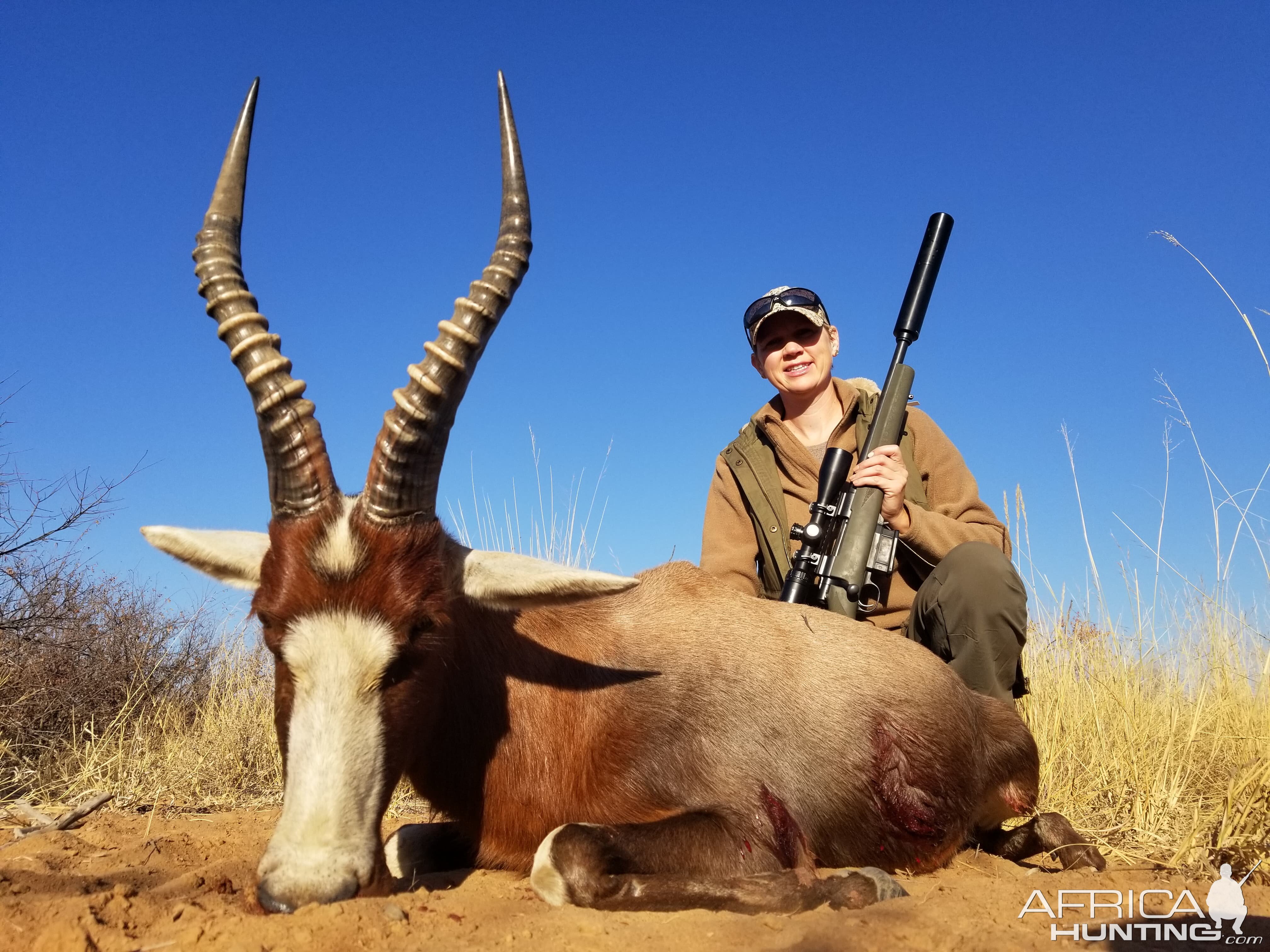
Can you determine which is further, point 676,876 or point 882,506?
point 882,506

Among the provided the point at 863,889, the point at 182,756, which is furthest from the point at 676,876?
the point at 182,756

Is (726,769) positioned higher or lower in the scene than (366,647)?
lower

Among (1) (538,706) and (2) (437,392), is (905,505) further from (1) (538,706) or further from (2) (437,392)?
(2) (437,392)

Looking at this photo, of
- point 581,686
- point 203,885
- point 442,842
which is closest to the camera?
point 203,885

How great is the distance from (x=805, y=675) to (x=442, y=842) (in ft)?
6.04

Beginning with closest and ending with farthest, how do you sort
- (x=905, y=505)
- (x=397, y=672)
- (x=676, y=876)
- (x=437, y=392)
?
(x=397, y=672)
(x=676, y=876)
(x=437, y=392)
(x=905, y=505)

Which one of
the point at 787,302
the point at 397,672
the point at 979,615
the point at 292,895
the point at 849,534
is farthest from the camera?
the point at 787,302

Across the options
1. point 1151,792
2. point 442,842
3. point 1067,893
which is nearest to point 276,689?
point 442,842

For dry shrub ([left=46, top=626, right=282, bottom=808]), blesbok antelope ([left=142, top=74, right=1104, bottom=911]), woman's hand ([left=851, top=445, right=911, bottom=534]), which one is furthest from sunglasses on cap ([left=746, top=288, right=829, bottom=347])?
dry shrub ([left=46, top=626, right=282, bottom=808])

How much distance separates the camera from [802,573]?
218 inches

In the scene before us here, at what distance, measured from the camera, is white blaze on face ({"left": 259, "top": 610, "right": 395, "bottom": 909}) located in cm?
285

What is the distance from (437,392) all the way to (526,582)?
0.80 metres

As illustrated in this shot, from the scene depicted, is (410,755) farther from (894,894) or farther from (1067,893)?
(1067,893)

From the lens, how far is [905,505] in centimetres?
557
